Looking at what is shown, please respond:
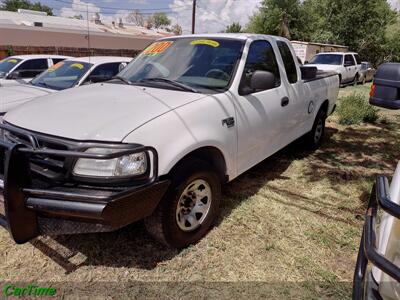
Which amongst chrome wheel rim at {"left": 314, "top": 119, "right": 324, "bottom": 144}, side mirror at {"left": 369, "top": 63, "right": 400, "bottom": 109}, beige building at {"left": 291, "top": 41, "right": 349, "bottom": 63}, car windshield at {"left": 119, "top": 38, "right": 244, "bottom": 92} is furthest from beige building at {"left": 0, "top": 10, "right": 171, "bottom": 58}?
side mirror at {"left": 369, "top": 63, "right": 400, "bottom": 109}

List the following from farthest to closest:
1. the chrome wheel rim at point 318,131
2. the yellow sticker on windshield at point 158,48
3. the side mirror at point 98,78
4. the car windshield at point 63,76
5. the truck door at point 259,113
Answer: the car windshield at point 63,76 → the chrome wheel rim at point 318,131 → the side mirror at point 98,78 → the yellow sticker on windshield at point 158,48 → the truck door at point 259,113

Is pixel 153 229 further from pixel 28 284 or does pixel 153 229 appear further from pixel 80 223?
pixel 28 284

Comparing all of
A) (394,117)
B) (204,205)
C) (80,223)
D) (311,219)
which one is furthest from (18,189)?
(394,117)

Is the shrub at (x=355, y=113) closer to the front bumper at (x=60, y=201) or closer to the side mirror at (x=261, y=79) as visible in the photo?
the side mirror at (x=261, y=79)

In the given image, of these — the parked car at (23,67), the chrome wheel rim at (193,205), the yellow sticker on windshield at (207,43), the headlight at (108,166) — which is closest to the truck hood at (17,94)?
the parked car at (23,67)

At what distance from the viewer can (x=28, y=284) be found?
269cm

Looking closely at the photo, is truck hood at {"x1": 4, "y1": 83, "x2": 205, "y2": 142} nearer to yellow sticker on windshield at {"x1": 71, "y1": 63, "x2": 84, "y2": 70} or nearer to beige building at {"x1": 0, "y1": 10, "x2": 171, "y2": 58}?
yellow sticker on windshield at {"x1": 71, "y1": 63, "x2": 84, "y2": 70}

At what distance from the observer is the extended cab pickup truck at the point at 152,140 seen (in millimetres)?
2320

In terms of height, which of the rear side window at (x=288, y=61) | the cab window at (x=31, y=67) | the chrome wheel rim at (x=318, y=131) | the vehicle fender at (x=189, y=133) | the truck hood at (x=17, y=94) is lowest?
the chrome wheel rim at (x=318, y=131)

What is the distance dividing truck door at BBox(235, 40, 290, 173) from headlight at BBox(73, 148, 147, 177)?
132 cm

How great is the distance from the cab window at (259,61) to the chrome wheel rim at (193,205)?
1.12 m

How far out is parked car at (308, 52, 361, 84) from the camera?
1566 centimetres

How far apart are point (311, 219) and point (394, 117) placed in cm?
725

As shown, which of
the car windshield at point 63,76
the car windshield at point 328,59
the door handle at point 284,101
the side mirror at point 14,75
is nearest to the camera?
the door handle at point 284,101
